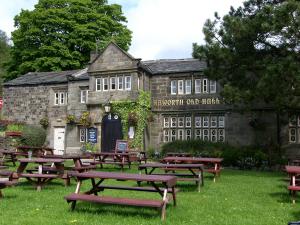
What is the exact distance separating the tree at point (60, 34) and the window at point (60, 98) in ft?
29.5

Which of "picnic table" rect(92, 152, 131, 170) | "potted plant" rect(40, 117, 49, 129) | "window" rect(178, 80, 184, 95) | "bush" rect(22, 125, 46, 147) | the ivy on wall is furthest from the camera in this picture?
"potted plant" rect(40, 117, 49, 129)

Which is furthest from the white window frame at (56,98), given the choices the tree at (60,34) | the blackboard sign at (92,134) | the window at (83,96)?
the tree at (60,34)

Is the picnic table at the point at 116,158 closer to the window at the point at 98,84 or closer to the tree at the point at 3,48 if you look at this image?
the window at the point at 98,84

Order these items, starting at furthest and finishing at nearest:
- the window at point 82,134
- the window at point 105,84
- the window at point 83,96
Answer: the window at point 83,96 → the window at point 82,134 → the window at point 105,84

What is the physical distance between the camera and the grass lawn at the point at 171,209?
7.23 metres

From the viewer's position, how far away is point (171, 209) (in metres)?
8.29

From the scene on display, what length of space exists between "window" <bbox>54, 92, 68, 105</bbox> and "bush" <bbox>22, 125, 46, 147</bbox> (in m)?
2.21

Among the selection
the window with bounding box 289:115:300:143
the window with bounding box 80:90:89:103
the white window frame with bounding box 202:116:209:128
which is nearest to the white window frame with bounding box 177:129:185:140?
the white window frame with bounding box 202:116:209:128

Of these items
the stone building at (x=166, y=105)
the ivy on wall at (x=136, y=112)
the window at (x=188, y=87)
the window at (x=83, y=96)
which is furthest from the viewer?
the window at (x=83, y=96)

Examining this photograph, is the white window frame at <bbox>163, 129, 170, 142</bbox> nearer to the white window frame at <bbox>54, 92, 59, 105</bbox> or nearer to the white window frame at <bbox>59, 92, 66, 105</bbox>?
the white window frame at <bbox>59, 92, 66, 105</bbox>

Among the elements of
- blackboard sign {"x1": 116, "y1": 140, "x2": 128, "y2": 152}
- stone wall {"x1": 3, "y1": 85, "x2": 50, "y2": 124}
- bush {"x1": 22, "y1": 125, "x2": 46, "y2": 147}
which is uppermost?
stone wall {"x1": 3, "y1": 85, "x2": 50, "y2": 124}

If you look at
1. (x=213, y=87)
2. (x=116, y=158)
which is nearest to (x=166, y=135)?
(x=213, y=87)

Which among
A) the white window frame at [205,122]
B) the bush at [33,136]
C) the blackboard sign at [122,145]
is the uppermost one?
the white window frame at [205,122]

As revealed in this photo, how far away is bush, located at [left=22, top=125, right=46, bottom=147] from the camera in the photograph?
25.7m
